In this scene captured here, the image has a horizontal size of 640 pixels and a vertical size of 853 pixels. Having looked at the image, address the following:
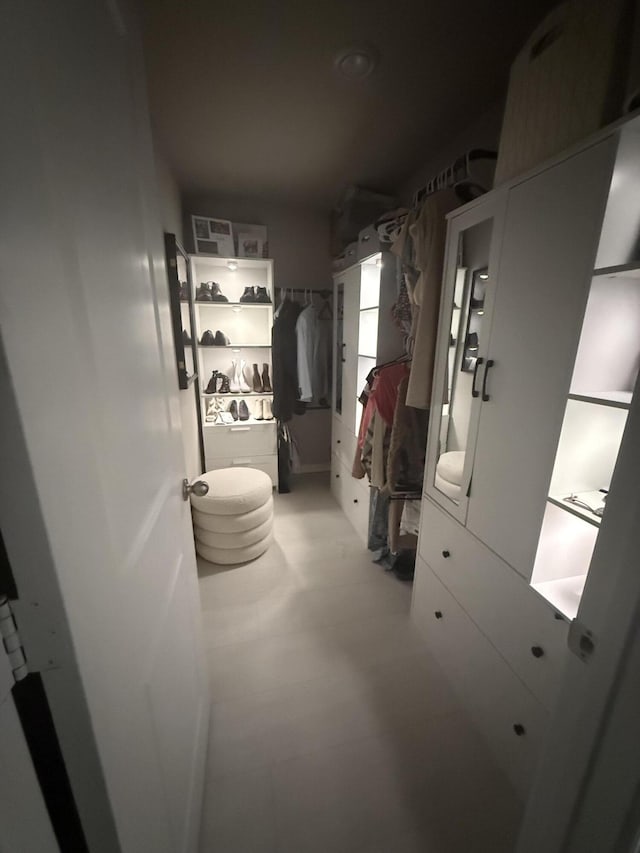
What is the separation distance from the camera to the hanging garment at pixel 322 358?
301 cm

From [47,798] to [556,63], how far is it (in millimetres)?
1880

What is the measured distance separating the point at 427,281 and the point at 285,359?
65.3 inches

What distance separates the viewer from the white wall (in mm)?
1938

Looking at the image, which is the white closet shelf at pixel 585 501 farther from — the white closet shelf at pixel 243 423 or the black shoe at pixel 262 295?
the black shoe at pixel 262 295

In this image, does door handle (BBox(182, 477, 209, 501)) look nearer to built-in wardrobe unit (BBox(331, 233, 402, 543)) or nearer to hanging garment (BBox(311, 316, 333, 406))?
built-in wardrobe unit (BBox(331, 233, 402, 543))

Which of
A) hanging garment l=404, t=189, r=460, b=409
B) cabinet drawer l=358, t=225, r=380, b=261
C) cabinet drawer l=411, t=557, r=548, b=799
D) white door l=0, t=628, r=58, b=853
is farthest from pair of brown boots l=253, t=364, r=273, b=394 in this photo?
white door l=0, t=628, r=58, b=853

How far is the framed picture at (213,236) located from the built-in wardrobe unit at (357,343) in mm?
940

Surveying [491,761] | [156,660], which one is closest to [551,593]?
[491,761]

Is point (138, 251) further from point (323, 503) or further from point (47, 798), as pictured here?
point (323, 503)

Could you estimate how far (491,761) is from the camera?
120cm

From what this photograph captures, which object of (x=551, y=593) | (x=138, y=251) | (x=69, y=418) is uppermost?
(x=138, y=251)

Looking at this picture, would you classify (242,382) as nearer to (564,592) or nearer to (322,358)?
(322,358)

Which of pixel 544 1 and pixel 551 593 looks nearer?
pixel 551 593

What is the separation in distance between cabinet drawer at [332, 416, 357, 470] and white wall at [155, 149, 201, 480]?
46.0 inches
